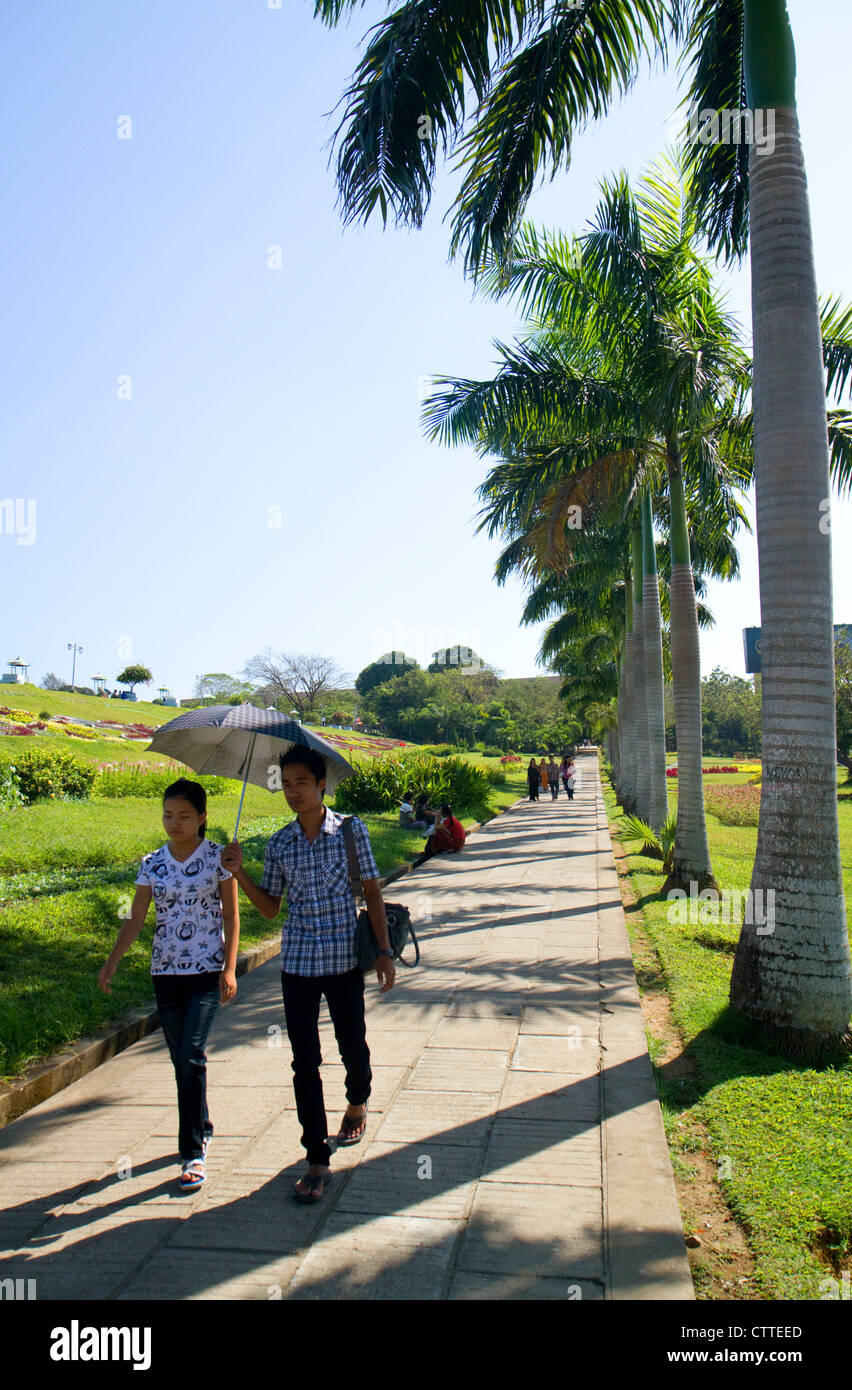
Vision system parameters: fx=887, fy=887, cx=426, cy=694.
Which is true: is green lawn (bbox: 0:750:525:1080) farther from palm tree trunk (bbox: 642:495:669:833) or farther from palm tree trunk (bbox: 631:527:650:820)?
palm tree trunk (bbox: 631:527:650:820)

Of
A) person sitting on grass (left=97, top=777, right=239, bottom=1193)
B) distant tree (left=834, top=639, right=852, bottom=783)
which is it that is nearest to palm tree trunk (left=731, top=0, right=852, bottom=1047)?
person sitting on grass (left=97, top=777, right=239, bottom=1193)

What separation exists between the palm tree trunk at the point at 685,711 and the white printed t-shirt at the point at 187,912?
24.9 ft

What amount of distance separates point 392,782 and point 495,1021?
15380 millimetres

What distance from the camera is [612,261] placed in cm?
988

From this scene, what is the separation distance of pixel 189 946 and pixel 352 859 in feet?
2.45

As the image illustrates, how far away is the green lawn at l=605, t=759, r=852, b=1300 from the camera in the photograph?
3021 millimetres

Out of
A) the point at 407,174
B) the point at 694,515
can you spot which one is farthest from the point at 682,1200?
the point at 694,515

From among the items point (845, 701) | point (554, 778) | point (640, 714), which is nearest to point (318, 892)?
point (640, 714)

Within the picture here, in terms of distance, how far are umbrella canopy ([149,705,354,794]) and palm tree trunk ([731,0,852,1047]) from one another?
275 centimetres

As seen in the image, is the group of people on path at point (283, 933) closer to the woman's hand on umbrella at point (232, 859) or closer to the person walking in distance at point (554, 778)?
the woman's hand on umbrella at point (232, 859)

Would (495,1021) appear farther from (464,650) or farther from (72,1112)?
(464,650)
